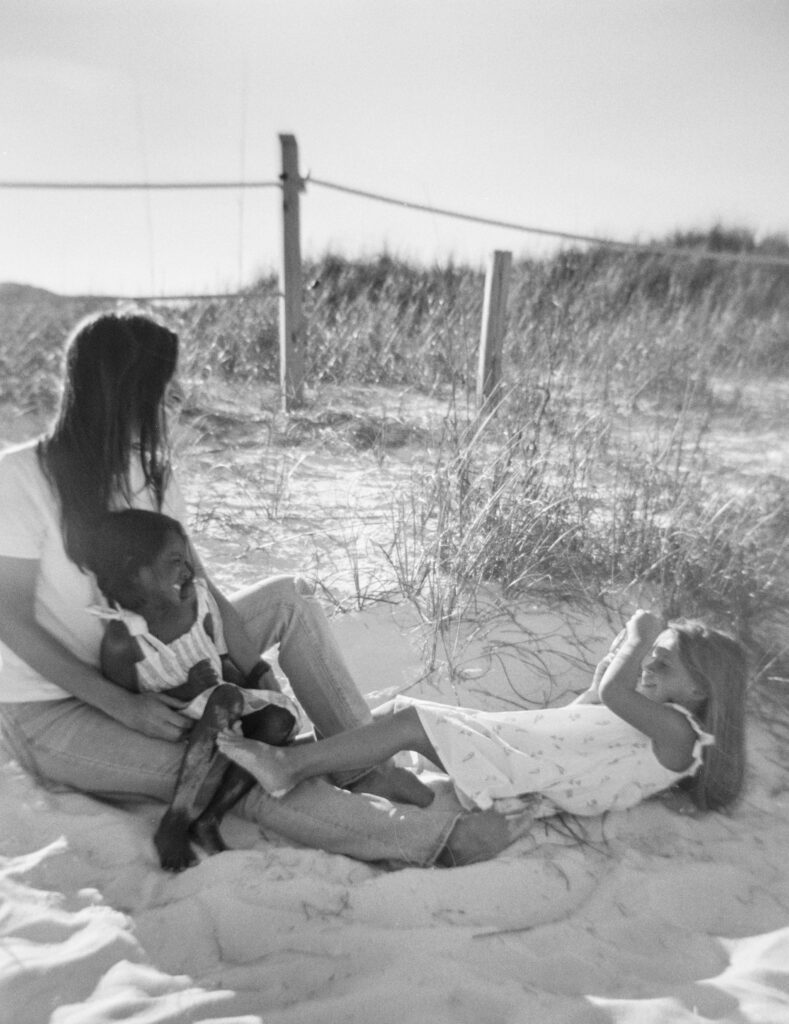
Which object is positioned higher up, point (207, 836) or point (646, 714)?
point (646, 714)

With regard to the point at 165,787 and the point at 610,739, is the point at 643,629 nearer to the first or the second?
the point at 610,739

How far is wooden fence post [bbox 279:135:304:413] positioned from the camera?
503cm

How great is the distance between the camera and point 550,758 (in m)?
2.30

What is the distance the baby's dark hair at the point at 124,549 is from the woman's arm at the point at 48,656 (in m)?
0.14

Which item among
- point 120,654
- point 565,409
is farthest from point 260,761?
point 565,409

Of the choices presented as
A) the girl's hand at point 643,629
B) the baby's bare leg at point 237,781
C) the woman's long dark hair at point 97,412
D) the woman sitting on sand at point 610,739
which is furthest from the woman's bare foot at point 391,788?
the woman's long dark hair at point 97,412

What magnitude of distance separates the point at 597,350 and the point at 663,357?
0.59m

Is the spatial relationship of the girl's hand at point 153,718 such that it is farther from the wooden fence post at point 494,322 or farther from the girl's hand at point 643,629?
the wooden fence post at point 494,322

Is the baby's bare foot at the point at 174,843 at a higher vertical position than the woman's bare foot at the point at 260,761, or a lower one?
→ lower

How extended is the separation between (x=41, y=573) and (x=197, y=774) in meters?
0.56

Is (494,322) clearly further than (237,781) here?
Yes

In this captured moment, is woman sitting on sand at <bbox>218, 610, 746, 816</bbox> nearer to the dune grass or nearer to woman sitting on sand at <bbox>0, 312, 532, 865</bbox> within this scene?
woman sitting on sand at <bbox>0, 312, 532, 865</bbox>

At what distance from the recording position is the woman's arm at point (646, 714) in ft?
7.48

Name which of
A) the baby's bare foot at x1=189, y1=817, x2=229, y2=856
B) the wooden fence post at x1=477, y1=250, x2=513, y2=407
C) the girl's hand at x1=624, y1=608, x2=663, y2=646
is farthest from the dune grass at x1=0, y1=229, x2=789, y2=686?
the baby's bare foot at x1=189, y1=817, x2=229, y2=856
